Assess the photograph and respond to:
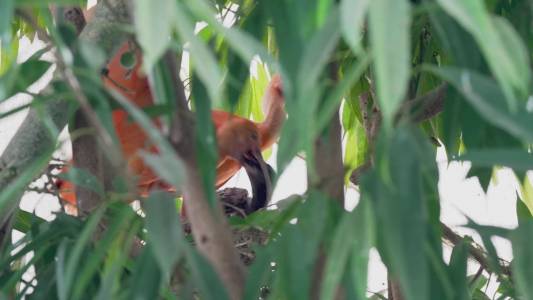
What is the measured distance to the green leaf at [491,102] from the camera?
2.28 feet

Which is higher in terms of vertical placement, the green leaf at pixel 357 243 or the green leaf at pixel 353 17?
the green leaf at pixel 353 17

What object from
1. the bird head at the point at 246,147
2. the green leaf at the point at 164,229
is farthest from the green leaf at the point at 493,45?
the bird head at the point at 246,147

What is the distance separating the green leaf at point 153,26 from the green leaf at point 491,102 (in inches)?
7.3

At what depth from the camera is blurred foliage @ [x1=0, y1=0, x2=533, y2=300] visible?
62 cm

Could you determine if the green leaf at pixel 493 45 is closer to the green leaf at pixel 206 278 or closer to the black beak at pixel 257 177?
the green leaf at pixel 206 278

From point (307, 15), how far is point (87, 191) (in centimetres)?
49

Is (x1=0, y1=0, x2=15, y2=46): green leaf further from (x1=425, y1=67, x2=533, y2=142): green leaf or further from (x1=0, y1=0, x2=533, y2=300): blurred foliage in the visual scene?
(x1=425, y1=67, x2=533, y2=142): green leaf

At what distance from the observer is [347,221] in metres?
0.77

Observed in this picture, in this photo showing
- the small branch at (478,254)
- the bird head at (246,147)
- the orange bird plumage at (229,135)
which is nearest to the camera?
the small branch at (478,254)

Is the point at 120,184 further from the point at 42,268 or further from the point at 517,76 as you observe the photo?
the point at 517,76

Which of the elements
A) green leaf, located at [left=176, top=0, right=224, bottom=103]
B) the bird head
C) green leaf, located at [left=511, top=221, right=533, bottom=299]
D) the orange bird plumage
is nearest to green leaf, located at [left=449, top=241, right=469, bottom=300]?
green leaf, located at [left=511, top=221, right=533, bottom=299]

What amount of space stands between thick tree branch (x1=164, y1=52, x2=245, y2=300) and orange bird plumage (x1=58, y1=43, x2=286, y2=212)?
0.72 metres

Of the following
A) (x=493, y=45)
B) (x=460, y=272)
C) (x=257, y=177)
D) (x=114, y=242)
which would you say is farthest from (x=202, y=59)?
(x=257, y=177)

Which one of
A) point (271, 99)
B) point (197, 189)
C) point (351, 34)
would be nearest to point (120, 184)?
point (197, 189)
